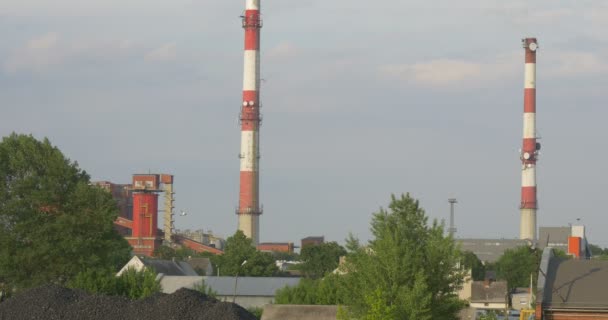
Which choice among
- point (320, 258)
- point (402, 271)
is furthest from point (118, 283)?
point (320, 258)

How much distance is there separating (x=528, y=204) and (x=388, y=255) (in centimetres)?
10053

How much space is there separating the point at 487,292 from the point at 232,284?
28.3 m

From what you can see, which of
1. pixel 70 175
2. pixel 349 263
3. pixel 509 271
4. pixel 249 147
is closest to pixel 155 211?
pixel 249 147

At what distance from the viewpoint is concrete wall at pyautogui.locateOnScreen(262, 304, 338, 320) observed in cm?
4397

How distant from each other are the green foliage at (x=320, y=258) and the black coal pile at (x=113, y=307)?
334ft

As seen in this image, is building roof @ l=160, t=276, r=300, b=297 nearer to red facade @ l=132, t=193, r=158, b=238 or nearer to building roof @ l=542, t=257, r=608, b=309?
building roof @ l=542, t=257, r=608, b=309

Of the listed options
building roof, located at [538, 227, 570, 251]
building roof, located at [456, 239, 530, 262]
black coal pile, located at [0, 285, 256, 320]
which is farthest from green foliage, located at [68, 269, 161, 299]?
building roof, located at [456, 239, 530, 262]

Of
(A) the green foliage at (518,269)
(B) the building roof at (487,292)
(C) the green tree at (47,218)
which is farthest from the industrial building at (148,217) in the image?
(C) the green tree at (47,218)

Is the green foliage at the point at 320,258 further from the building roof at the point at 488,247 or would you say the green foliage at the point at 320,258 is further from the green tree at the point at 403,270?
the green tree at the point at 403,270

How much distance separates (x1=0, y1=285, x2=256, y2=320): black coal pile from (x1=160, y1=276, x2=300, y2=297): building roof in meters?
45.0

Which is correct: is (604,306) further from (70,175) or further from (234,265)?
(234,265)

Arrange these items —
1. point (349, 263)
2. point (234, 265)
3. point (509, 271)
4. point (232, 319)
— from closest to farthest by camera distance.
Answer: point (232, 319), point (349, 263), point (234, 265), point (509, 271)

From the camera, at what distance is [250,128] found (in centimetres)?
12938

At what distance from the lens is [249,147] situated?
5118 inches
